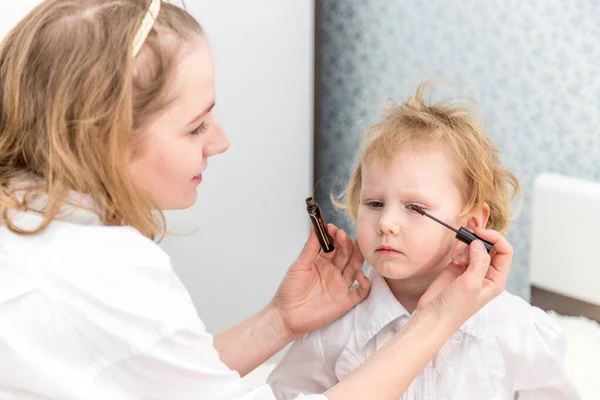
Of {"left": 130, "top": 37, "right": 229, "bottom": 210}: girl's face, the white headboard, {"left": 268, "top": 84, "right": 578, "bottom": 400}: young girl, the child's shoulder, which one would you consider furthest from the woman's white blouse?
the white headboard

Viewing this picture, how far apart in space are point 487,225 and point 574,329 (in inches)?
22.1

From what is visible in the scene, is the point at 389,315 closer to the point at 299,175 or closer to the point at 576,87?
the point at 576,87

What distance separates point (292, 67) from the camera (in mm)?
2402

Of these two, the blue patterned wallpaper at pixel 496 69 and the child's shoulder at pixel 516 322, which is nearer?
the child's shoulder at pixel 516 322

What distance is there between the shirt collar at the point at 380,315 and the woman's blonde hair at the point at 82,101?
1.37 feet

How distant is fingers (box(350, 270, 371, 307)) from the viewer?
1362 millimetres

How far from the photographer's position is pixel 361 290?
4.48 ft

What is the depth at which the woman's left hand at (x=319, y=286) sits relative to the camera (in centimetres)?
134

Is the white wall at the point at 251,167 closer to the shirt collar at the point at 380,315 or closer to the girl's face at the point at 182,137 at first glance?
the shirt collar at the point at 380,315

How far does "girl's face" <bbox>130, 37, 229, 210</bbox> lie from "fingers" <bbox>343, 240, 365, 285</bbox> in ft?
1.12

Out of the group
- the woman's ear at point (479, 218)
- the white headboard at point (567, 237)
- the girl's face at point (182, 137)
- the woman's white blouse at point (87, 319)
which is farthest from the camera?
the white headboard at point (567, 237)

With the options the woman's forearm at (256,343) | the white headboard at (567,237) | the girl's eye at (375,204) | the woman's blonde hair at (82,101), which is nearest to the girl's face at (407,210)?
the girl's eye at (375,204)

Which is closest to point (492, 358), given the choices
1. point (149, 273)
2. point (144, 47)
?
point (149, 273)

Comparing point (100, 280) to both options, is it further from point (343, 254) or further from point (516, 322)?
point (516, 322)
